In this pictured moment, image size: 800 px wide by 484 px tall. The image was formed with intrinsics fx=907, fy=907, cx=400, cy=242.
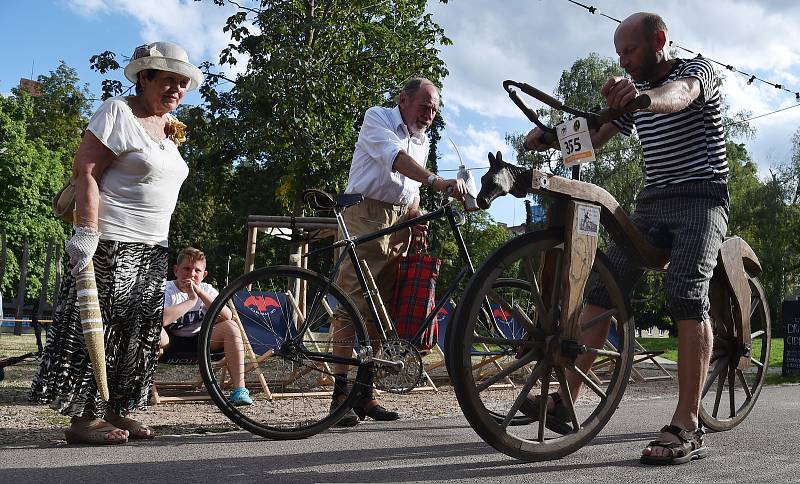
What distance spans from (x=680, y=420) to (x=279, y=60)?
45.5 ft

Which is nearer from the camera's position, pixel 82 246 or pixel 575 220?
pixel 575 220

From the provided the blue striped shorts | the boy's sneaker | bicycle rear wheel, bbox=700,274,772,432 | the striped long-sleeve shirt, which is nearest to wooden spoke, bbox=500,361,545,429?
the blue striped shorts

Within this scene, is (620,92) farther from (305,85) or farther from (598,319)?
(305,85)

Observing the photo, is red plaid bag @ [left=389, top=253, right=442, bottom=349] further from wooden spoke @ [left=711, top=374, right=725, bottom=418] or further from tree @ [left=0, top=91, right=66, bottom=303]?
tree @ [left=0, top=91, right=66, bottom=303]

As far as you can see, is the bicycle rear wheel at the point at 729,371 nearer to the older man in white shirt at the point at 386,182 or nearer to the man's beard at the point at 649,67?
the man's beard at the point at 649,67

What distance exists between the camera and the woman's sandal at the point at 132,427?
14.6 ft

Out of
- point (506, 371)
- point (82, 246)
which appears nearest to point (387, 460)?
point (506, 371)

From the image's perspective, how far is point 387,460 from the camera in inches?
147

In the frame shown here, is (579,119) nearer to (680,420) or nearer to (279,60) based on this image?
(680,420)

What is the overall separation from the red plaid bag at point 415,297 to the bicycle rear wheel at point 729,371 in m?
1.50

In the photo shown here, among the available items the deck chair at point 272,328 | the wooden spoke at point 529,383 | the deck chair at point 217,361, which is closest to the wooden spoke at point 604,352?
the wooden spoke at point 529,383

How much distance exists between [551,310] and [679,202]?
918 mm

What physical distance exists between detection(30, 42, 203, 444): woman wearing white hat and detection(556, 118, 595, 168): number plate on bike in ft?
6.38

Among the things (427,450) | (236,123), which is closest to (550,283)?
(427,450)
